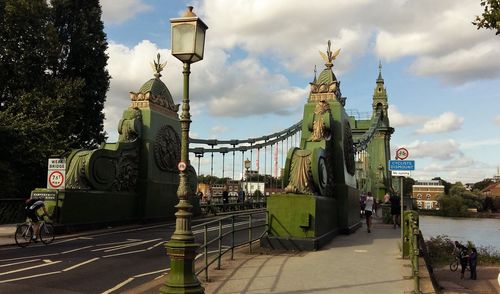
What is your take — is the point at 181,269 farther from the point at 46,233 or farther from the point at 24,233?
the point at 46,233

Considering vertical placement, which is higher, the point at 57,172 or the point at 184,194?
the point at 57,172

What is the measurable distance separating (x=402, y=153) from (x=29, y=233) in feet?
34.8

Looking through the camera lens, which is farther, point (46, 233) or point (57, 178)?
point (57, 178)

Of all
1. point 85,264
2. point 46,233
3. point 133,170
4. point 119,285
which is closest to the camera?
point 119,285

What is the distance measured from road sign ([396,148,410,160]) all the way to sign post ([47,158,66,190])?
10610 mm

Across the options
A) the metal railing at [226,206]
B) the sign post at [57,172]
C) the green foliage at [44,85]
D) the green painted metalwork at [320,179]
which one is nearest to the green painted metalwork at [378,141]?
the metal railing at [226,206]

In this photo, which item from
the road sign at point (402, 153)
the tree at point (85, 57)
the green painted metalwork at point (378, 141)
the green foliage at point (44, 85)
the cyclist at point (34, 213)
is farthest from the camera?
the green painted metalwork at point (378, 141)

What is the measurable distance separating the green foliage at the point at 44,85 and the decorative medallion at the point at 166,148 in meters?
5.03

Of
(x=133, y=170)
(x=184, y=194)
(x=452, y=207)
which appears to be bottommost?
(x=452, y=207)

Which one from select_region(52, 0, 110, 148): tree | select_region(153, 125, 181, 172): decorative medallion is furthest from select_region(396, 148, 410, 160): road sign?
select_region(52, 0, 110, 148): tree

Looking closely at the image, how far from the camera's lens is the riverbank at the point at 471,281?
55.5 ft

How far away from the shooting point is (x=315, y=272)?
9.50 meters

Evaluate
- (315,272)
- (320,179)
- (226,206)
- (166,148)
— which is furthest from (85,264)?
(226,206)

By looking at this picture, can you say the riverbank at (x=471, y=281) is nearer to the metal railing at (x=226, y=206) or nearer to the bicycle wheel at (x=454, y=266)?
the bicycle wheel at (x=454, y=266)
